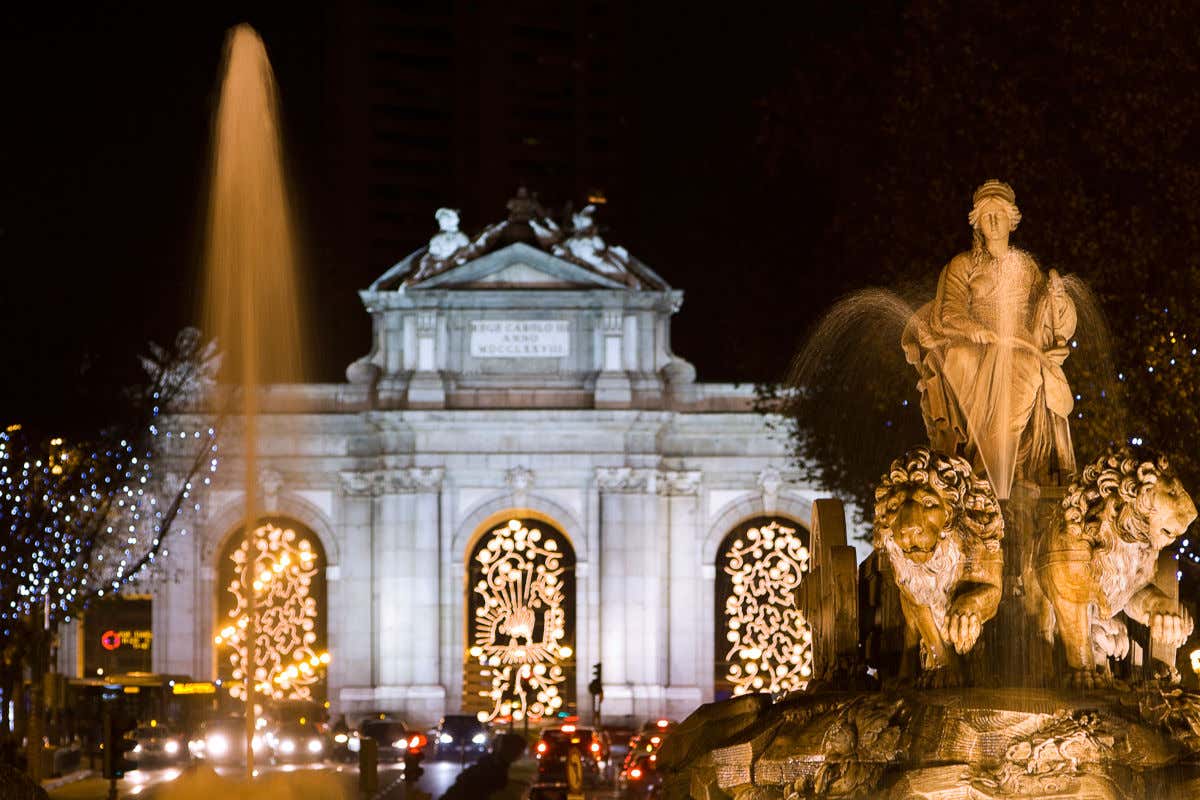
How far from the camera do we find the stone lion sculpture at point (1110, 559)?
18.2m

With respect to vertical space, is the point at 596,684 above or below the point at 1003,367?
below

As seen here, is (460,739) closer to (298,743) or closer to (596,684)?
(298,743)

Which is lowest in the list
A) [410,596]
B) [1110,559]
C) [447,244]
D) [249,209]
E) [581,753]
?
[581,753]

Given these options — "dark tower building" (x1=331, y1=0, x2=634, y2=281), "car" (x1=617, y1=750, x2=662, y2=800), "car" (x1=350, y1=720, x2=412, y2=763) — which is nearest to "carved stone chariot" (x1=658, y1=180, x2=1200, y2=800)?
"car" (x1=617, y1=750, x2=662, y2=800)

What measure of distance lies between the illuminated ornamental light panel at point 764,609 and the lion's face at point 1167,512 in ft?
157

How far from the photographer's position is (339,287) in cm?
10775

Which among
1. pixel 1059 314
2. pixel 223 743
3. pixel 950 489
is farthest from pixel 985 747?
pixel 223 743

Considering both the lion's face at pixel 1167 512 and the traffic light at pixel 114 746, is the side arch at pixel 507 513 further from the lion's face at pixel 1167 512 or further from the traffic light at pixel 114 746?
the lion's face at pixel 1167 512

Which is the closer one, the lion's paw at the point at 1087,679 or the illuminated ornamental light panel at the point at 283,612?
the lion's paw at the point at 1087,679

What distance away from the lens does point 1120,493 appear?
1817cm

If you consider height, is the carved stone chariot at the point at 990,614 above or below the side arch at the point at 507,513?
below

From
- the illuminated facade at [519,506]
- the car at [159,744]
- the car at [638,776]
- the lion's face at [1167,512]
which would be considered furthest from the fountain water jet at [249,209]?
the illuminated facade at [519,506]

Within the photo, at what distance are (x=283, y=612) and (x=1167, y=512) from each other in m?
51.5

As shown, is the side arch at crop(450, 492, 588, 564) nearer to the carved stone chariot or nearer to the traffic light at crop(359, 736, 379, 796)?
the traffic light at crop(359, 736, 379, 796)
